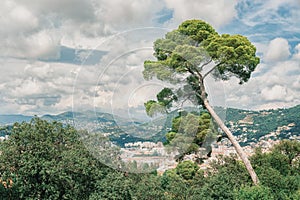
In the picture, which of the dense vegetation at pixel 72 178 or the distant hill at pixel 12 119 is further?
the distant hill at pixel 12 119

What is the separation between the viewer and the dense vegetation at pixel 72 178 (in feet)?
34.0

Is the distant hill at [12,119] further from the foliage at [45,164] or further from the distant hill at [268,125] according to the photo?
the distant hill at [268,125]

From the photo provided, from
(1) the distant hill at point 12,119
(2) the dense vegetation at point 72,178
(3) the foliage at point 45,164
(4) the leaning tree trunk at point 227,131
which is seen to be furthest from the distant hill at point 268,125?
(3) the foliage at point 45,164

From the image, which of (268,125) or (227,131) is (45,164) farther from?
(268,125)

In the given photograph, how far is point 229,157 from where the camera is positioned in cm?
1612

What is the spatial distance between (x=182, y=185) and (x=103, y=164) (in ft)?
9.12

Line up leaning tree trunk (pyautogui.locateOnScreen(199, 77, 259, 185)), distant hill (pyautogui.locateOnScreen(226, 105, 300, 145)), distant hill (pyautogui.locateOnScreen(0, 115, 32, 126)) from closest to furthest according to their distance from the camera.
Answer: leaning tree trunk (pyautogui.locateOnScreen(199, 77, 259, 185)) < distant hill (pyautogui.locateOnScreen(0, 115, 32, 126)) < distant hill (pyautogui.locateOnScreen(226, 105, 300, 145))

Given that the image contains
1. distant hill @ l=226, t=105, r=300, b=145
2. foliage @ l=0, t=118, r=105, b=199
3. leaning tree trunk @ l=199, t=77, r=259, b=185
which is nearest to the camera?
foliage @ l=0, t=118, r=105, b=199

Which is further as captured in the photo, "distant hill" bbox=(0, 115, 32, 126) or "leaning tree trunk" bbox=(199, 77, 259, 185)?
"distant hill" bbox=(0, 115, 32, 126)

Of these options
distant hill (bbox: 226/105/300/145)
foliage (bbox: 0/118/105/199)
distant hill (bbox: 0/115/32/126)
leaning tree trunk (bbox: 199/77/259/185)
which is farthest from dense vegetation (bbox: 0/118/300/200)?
distant hill (bbox: 226/105/300/145)

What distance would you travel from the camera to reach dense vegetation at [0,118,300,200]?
408 inches

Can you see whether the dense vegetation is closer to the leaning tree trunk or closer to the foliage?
the foliage

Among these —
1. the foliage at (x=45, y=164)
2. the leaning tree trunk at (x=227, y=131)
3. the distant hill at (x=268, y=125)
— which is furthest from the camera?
the distant hill at (x=268, y=125)

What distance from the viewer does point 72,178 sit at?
11.1m
